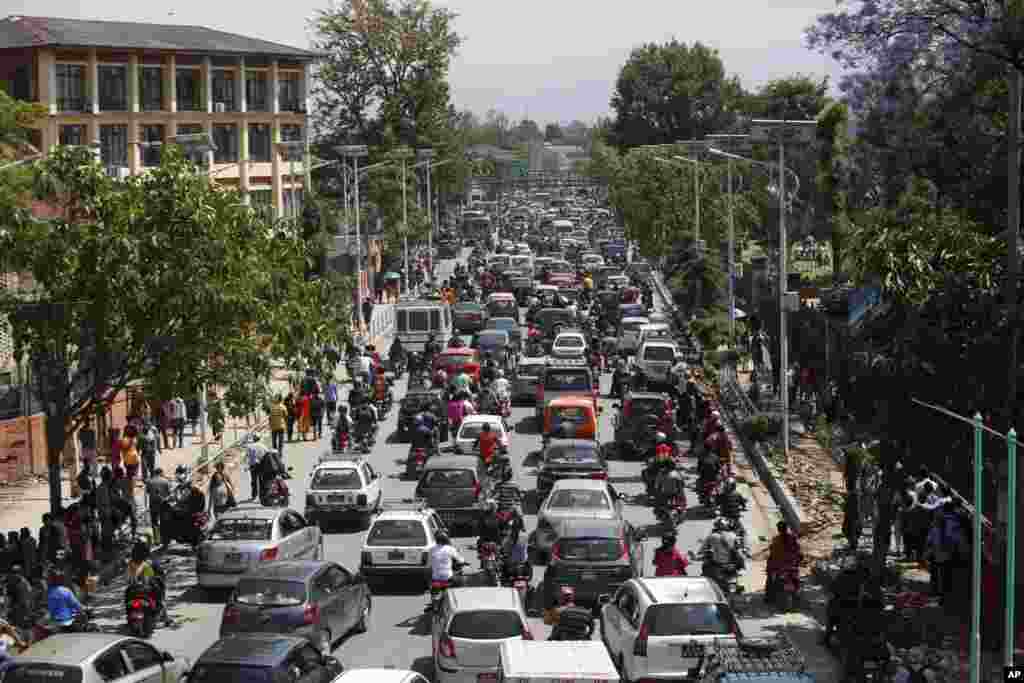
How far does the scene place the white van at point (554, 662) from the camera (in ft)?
57.9

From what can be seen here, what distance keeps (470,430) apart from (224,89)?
58.9m

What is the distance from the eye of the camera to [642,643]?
20.5 metres

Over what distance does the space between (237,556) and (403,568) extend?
8.62 ft

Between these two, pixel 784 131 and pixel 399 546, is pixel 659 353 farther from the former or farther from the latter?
pixel 399 546

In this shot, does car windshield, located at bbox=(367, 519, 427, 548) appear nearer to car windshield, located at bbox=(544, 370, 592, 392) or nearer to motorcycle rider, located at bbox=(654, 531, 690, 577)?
motorcycle rider, located at bbox=(654, 531, 690, 577)

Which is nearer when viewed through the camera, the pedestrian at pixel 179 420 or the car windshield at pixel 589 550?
the car windshield at pixel 589 550

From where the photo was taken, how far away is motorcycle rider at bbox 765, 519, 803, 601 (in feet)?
85.0

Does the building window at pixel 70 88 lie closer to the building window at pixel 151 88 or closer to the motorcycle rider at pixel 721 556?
the building window at pixel 151 88

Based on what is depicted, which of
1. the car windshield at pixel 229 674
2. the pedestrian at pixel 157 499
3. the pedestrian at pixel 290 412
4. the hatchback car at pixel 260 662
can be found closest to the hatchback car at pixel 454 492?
the pedestrian at pixel 157 499

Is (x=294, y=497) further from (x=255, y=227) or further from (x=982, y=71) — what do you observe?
(x=982, y=71)

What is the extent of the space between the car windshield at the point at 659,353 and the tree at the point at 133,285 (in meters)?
22.1

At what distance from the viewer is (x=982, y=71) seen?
31953 millimetres

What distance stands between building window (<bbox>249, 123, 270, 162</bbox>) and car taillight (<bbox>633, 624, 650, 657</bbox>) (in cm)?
7708

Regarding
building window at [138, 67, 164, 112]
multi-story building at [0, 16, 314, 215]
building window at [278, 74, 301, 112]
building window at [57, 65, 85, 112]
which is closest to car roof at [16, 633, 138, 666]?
multi-story building at [0, 16, 314, 215]
